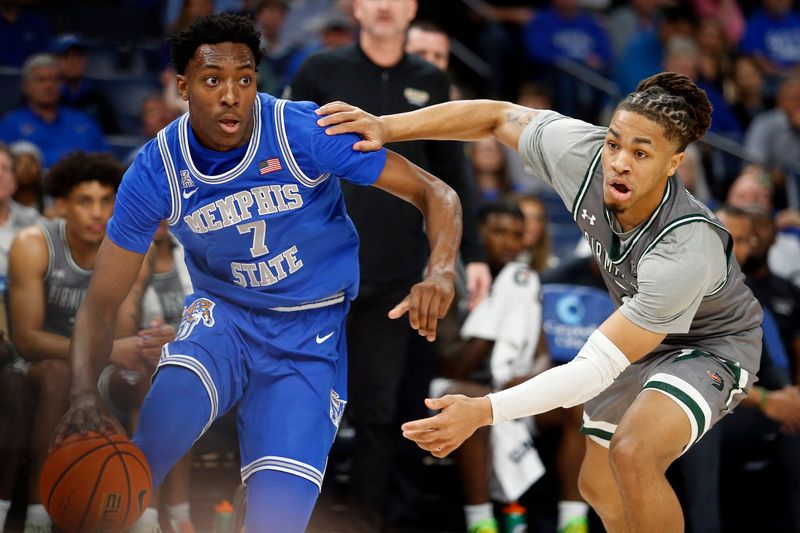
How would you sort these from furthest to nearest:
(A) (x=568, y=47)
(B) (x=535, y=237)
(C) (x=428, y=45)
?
1. (A) (x=568, y=47)
2. (B) (x=535, y=237)
3. (C) (x=428, y=45)

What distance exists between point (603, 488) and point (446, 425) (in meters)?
1.08

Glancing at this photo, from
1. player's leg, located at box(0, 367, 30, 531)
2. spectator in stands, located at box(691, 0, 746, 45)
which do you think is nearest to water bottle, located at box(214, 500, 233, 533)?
player's leg, located at box(0, 367, 30, 531)

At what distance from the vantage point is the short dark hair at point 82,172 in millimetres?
5422

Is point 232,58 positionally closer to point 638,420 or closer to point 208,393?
point 208,393

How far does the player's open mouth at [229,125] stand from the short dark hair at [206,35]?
0.24 metres

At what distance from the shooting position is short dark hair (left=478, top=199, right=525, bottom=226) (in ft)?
20.3

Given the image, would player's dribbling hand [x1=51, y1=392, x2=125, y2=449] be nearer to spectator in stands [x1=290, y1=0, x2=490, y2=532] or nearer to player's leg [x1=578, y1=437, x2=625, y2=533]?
spectator in stands [x1=290, y1=0, x2=490, y2=532]

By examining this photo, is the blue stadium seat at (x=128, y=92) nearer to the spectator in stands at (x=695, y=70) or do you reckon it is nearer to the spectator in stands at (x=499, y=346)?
the spectator in stands at (x=499, y=346)

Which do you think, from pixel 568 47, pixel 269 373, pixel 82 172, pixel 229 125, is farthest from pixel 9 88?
pixel 269 373

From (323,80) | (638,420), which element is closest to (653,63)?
(323,80)

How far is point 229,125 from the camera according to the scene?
3.70 meters

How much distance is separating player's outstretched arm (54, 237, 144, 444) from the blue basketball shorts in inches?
9.4

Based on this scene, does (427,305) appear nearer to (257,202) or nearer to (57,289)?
(257,202)

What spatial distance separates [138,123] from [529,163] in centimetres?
480
